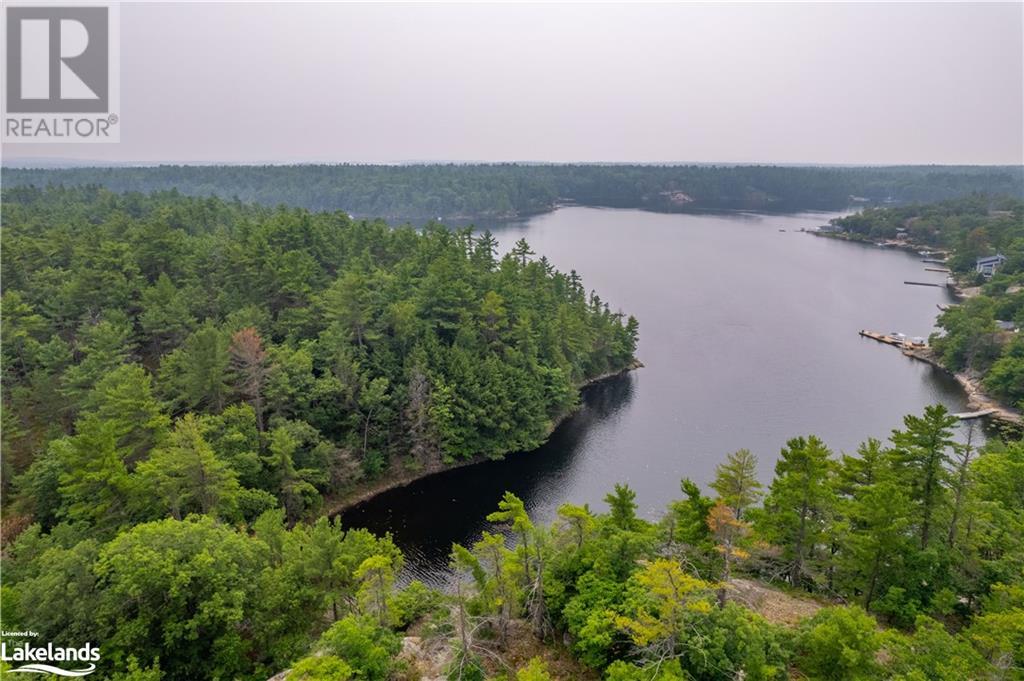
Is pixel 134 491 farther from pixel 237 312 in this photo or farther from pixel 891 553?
pixel 891 553

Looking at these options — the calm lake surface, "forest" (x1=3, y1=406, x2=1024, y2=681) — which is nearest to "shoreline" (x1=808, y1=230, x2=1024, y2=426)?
the calm lake surface

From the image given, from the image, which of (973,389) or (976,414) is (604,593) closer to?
(976,414)

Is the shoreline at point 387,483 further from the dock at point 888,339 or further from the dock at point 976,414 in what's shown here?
the dock at point 888,339

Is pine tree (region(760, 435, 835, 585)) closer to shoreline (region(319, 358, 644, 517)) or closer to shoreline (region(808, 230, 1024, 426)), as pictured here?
shoreline (region(319, 358, 644, 517))

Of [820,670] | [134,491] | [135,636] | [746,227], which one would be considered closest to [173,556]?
[135,636]

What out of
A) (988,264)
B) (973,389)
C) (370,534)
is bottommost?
(370,534)

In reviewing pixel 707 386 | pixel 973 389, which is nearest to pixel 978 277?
pixel 973 389
